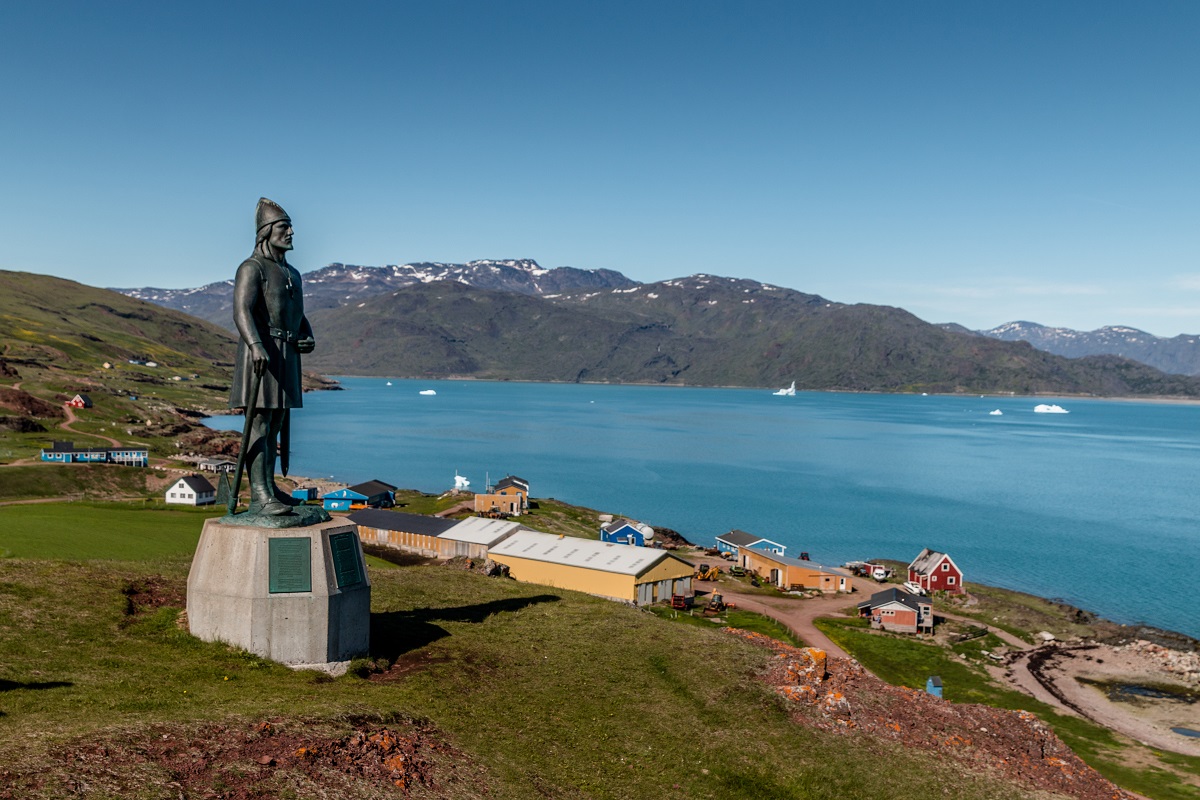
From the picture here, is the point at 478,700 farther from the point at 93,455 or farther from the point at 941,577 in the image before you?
the point at 93,455

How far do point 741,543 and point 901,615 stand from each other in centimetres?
1854

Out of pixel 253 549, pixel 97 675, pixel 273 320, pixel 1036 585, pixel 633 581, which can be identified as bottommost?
pixel 1036 585

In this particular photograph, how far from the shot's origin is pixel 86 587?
743 inches

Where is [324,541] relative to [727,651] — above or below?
above

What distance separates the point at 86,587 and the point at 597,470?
4467 inches

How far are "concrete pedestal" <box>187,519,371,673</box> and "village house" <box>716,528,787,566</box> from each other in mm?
52551

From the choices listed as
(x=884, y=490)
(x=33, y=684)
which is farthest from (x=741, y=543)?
(x=884, y=490)

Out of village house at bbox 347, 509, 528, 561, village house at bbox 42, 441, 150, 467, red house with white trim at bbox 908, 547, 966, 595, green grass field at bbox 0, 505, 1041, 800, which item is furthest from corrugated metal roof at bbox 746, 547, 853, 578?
village house at bbox 42, 441, 150, 467

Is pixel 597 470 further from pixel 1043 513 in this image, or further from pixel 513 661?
pixel 513 661

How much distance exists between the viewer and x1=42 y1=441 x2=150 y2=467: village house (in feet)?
240

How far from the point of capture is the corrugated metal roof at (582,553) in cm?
4616

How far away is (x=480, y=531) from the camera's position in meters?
54.1

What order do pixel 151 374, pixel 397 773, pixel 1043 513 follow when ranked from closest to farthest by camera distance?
pixel 397 773
pixel 1043 513
pixel 151 374

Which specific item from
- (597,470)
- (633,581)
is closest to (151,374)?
(597,470)
